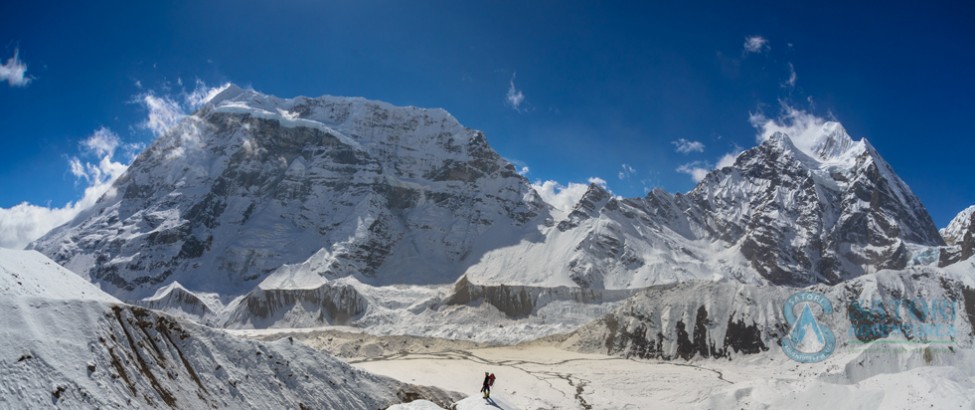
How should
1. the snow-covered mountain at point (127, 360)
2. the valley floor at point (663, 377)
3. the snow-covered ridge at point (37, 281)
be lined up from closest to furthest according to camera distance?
the snow-covered mountain at point (127, 360) → the snow-covered ridge at point (37, 281) → the valley floor at point (663, 377)

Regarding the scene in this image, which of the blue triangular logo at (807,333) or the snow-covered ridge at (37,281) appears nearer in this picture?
the snow-covered ridge at (37,281)

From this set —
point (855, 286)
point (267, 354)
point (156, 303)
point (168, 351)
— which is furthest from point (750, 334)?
point (156, 303)

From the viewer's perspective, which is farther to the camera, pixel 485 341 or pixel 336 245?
pixel 336 245

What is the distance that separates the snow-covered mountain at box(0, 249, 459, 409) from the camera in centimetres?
2756

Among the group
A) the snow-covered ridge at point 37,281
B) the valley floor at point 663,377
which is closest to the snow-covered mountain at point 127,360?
the snow-covered ridge at point 37,281

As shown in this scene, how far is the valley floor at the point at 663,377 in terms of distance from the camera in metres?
39.2

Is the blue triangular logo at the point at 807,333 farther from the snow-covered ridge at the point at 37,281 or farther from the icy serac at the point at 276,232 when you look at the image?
the icy serac at the point at 276,232

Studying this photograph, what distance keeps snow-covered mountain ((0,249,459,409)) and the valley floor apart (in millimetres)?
11963

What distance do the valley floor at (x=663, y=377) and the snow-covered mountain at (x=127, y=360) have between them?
11963 mm

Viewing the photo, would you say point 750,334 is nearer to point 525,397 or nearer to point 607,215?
point 525,397

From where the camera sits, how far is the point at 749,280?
176m

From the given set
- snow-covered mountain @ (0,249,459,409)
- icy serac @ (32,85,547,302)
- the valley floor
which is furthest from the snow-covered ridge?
icy serac @ (32,85,547,302)

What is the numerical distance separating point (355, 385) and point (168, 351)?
A: 1371cm

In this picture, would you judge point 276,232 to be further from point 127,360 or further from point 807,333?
point 127,360
